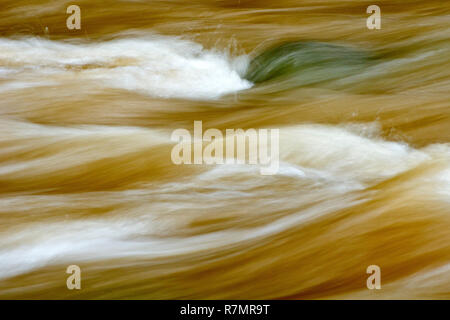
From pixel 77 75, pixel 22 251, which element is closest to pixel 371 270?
pixel 22 251

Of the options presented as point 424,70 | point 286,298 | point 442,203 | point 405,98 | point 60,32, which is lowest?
point 286,298

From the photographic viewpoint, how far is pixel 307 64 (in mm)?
4832

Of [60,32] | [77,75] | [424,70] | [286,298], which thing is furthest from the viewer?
[60,32]

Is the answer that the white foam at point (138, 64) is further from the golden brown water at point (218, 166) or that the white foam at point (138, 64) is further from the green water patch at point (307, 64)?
the green water patch at point (307, 64)

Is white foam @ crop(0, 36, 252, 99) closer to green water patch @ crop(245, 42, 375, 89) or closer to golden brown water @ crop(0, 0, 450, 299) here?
golden brown water @ crop(0, 0, 450, 299)

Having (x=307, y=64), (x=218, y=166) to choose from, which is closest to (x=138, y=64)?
(x=307, y=64)

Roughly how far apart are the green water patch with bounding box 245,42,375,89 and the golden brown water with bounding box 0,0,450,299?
0.04 metres

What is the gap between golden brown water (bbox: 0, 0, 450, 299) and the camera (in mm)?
2777

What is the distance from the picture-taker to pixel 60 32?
18.7ft

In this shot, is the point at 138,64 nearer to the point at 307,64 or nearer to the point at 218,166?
the point at 307,64

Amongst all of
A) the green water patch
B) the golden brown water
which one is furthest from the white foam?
the green water patch

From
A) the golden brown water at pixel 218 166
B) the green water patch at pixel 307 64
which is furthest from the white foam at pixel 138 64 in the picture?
the green water patch at pixel 307 64

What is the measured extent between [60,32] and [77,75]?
911 mm

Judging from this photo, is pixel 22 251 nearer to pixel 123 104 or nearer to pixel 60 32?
pixel 123 104
